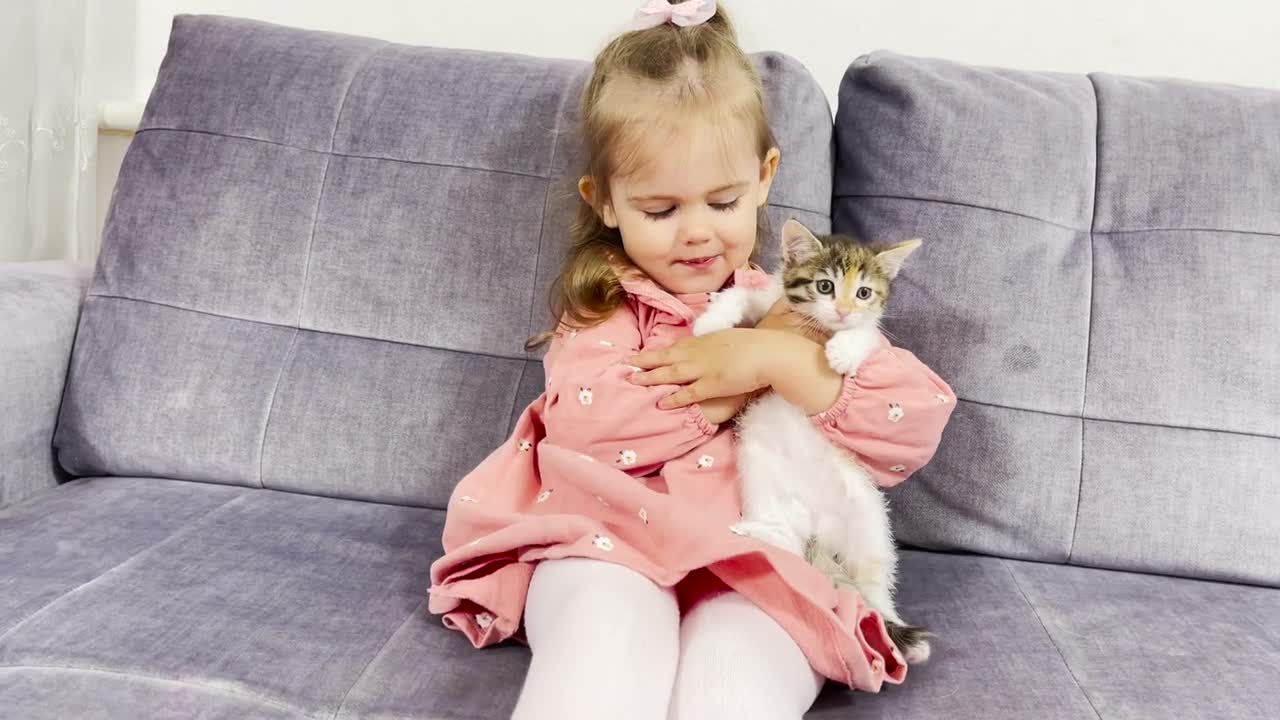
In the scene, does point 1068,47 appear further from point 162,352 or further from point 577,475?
point 162,352

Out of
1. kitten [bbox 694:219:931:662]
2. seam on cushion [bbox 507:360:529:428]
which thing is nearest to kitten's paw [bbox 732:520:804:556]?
kitten [bbox 694:219:931:662]

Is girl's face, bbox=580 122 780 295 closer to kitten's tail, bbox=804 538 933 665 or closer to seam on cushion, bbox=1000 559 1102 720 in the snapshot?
kitten's tail, bbox=804 538 933 665

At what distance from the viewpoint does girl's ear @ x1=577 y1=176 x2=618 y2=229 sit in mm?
1330

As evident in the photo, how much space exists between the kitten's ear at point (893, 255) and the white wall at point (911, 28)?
73cm

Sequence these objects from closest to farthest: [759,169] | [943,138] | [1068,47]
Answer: [759,169], [943,138], [1068,47]

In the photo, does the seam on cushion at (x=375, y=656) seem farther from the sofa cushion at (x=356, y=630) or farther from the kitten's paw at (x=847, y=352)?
the kitten's paw at (x=847, y=352)

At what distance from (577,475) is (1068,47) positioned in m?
1.28

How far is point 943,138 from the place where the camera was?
57.3 inches

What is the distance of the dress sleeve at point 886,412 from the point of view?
1.18 metres

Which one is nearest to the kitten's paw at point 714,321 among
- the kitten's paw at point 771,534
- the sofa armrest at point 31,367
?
the kitten's paw at point 771,534

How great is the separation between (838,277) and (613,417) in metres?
0.32

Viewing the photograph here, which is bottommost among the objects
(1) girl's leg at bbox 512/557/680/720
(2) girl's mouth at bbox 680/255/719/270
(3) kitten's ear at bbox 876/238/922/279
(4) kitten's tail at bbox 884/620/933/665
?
(4) kitten's tail at bbox 884/620/933/665

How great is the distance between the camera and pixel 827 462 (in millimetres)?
1188

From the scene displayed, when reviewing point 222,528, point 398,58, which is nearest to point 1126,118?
point 398,58
